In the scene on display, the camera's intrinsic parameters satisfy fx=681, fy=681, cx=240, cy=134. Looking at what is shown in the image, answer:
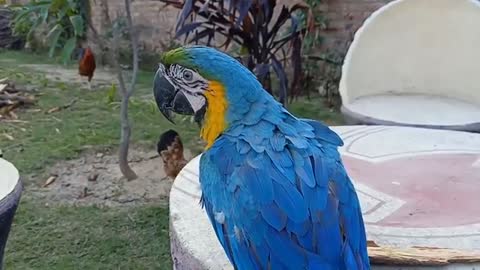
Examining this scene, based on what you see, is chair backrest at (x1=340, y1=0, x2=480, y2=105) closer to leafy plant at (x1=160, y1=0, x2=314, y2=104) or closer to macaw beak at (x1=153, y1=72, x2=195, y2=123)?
leafy plant at (x1=160, y1=0, x2=314, y2=104)

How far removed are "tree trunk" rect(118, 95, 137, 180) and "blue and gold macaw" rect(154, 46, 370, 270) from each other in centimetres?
199

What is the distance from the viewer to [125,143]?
11.0ft

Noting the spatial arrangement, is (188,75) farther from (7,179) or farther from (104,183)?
(104,183)

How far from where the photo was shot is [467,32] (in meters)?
3.55

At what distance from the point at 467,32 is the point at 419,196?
190 cm

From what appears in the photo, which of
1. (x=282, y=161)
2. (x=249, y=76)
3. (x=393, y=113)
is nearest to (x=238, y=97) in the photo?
(x=249, y=76)

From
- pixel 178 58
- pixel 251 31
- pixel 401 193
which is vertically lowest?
pixel 401 193

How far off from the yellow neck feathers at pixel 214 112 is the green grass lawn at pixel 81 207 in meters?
1.40

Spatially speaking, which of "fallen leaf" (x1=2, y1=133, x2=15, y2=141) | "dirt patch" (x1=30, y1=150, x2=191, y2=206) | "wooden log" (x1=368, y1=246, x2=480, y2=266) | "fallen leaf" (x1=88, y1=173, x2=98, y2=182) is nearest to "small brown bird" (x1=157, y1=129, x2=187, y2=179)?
"dirt patch" (x1=30, y1=150, x2=191, y2=206)

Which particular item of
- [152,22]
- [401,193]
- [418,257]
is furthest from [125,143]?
[152,22]

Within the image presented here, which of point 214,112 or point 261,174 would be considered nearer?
point 261,174

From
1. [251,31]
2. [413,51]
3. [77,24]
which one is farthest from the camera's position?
[251,31]

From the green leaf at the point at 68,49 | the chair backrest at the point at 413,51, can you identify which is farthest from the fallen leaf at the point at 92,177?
the chair backrest at the point at 413,51

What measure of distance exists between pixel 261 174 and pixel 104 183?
2355mm
